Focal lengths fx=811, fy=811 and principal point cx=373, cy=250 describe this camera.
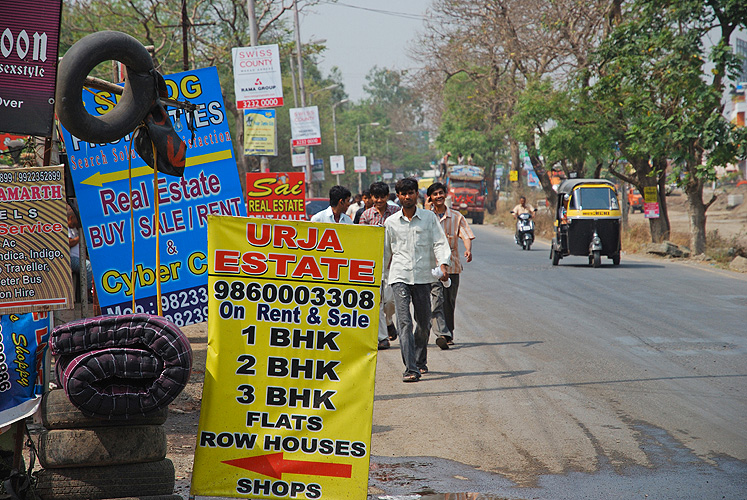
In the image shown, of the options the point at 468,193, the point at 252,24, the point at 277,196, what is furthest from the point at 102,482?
the point at 468,193

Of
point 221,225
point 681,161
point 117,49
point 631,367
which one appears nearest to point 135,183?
point 117,49

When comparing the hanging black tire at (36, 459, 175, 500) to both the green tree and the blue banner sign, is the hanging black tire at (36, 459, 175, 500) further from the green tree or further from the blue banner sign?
the green tree

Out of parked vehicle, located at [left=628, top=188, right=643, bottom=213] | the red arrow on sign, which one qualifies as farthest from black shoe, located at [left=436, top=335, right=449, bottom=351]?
parked vehicle, located at [left=628, top=188, right=643, bottom=213]

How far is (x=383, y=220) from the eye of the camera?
9586 millimetres

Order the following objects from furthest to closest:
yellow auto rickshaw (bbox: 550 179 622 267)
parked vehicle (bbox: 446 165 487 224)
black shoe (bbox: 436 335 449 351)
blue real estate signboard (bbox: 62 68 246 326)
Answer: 1. parked vehicle (bbox: 446 165 487 224)
2. yellow auto rickshaw (bbox: 550 179 622 267)
3. black shoe (bbox: 436 335 449 351)
4. blue real estate signboard (bbox: 62 68 246 326)

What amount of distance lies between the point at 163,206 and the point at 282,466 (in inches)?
138

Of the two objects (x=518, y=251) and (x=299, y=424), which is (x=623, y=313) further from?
(x=518, y=251)

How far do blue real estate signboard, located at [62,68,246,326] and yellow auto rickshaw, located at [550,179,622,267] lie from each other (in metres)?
15.0

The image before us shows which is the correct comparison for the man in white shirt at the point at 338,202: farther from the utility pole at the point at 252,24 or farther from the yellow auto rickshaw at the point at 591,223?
the yellow auto rickshaw at the point at 591,223

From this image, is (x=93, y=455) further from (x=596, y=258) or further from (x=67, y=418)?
(x=596, y=258)

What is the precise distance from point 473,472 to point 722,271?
634 inches

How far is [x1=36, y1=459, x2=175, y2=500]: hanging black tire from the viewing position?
13.4ft

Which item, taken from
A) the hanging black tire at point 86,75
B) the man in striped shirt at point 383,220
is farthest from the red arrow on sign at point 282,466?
the man in striped shirt at point 383,220

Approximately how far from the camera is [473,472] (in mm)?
5359
